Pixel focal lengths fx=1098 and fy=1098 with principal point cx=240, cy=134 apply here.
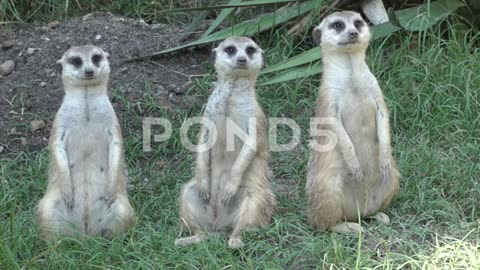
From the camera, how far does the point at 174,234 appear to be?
19.4 feet

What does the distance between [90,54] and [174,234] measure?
3.55ft

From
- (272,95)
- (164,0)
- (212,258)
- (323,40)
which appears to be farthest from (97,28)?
(212,258)

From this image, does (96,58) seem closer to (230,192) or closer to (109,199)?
(109,199)

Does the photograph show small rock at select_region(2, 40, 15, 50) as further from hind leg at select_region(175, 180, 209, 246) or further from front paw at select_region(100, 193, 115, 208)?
hind leg at select_region(175, 180, 209, 246)

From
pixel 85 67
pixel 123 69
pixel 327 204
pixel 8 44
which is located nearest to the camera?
pixel 327 204

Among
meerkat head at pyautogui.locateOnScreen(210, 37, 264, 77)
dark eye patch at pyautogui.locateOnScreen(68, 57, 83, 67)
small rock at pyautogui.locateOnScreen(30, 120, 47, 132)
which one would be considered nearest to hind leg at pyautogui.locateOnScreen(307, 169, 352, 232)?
Result: meerkat head at pyautogui.locateOnScreen(210, 37, 264, 77)

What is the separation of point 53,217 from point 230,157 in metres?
1.01

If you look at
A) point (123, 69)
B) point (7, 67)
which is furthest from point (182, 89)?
point (7, 67)

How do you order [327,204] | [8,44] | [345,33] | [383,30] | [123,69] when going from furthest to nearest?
1. [8,44]
2. [123,69]
3. [383,30]
4. [345,33]
5. [327,204]

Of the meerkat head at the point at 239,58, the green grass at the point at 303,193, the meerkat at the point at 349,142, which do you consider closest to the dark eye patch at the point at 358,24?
the meerkat at the point at 349,142

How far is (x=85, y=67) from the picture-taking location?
5926mm

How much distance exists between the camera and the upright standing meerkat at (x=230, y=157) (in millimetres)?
5922

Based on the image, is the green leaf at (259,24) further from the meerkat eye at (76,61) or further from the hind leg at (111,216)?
the hind leg at (111,216)

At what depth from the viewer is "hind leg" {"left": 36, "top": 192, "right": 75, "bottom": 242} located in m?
5.86
